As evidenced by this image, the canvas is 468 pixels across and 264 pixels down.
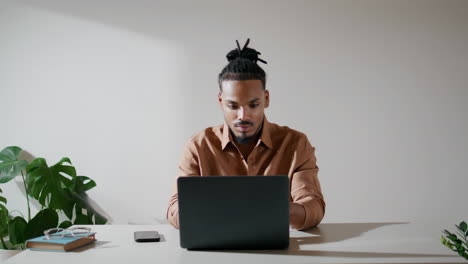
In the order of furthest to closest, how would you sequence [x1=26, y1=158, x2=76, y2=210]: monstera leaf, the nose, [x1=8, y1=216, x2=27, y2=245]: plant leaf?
[x1=26, y1=158, x2=76, y2=210]: monstera leaf
[x1=8, y1=216, x2=27, y2=245]: plant leaf
the nose

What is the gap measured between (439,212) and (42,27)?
302 cm

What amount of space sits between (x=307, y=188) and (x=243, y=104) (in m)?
0.40

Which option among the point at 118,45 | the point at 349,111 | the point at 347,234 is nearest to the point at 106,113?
the point at 118,45

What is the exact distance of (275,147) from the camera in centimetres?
208

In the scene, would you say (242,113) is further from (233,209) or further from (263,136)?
(233,209)

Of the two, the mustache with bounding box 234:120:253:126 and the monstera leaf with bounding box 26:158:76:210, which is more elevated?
the mustache with bounding box 234:120:253:126

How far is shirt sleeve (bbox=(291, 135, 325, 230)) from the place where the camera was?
5.65 ft

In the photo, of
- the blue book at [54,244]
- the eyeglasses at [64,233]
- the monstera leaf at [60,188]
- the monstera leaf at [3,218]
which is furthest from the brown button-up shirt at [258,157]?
the monstera leaf at [3,218]

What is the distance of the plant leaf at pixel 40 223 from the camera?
2.93 meters

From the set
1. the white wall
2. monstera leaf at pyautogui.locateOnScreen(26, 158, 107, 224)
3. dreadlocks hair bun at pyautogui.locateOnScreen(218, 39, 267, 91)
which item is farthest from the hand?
monstera leaf at pyautogui.locateOnScreen(26, 158, 107, 224)

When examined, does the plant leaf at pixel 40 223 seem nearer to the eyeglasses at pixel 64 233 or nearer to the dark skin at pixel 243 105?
the eyeglasses at pixel 64 233

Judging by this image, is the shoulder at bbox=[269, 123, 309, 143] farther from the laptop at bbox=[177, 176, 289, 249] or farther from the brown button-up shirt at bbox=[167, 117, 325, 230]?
the laptop at bbox=[177, 176, 289, 249]

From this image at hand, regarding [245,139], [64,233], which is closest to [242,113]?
[245,139]

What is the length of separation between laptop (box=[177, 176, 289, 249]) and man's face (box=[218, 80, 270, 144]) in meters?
0.56
